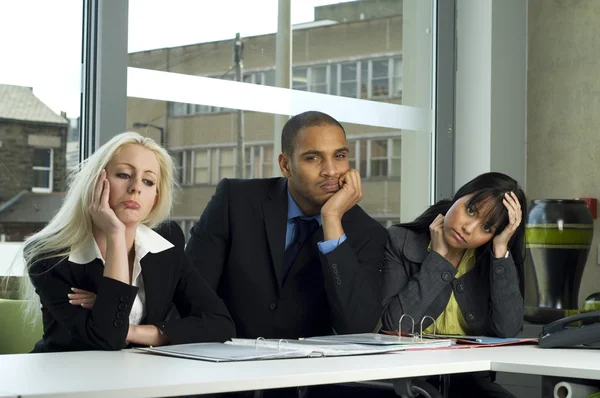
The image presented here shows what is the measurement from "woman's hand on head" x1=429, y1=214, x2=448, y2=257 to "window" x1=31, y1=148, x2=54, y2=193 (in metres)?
1.44

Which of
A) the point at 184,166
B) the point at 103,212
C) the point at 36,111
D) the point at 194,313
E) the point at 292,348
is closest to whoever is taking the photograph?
the point at 292,348

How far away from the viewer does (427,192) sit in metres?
4.80

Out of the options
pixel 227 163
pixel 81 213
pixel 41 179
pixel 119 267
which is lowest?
pixel 119 267

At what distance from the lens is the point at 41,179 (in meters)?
3.26

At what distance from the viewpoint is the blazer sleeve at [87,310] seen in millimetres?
1928

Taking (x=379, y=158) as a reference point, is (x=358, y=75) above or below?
above

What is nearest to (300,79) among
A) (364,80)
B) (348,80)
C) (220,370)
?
(348,80)

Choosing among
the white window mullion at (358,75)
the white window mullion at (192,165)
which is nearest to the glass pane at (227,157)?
the white window mullion at (192,165)

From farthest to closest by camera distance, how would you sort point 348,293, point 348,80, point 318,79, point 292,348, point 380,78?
1. point 380,78
2. point 348,80
3. point 318,79
4. point 348,293
5. point 292,348

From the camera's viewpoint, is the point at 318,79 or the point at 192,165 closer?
the point at 192,165

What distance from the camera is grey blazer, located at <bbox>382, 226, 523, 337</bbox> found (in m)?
2.67

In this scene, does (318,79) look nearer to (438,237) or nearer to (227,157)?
(227,157)

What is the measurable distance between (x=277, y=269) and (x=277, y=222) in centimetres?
15

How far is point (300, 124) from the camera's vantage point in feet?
9.00
